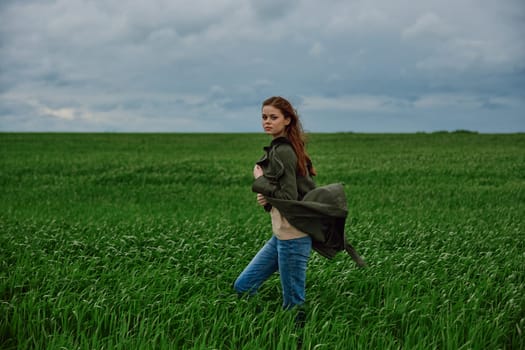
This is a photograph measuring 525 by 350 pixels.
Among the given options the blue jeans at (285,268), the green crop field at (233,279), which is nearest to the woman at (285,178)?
the blue jeans at (285,268)

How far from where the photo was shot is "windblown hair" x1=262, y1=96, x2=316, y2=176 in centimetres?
502

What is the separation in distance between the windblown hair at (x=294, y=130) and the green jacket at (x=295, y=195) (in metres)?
0.09

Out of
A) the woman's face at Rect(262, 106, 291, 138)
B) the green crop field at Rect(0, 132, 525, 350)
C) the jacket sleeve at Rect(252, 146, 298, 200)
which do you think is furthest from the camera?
the green crop field at Rect(0, 132, 525, 350)

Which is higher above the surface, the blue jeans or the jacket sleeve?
the jacket sleeve

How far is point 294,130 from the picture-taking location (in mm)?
5086

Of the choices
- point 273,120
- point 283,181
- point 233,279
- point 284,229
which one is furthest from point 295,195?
point 233,279

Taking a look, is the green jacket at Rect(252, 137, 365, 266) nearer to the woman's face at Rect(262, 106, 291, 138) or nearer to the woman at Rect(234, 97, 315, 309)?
the woman at Rect(234, 97, 315, 309)

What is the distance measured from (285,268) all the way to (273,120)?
4.90 feet

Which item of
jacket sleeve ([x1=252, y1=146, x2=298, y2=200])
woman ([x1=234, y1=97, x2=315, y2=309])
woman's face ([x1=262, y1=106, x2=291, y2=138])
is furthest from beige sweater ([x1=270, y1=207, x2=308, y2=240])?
woman's face ([x1=262, y1=106, x2=291, y2=138])

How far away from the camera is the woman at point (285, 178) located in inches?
193

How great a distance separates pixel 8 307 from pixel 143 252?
246cm

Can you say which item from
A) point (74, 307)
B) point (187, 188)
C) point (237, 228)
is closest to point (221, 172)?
point (187, 188)

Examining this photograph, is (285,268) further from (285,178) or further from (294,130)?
(294,130)

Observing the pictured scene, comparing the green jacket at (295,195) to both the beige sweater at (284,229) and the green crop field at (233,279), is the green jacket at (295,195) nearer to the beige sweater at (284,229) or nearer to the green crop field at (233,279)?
Answer: the beige sweater at (284,229)
